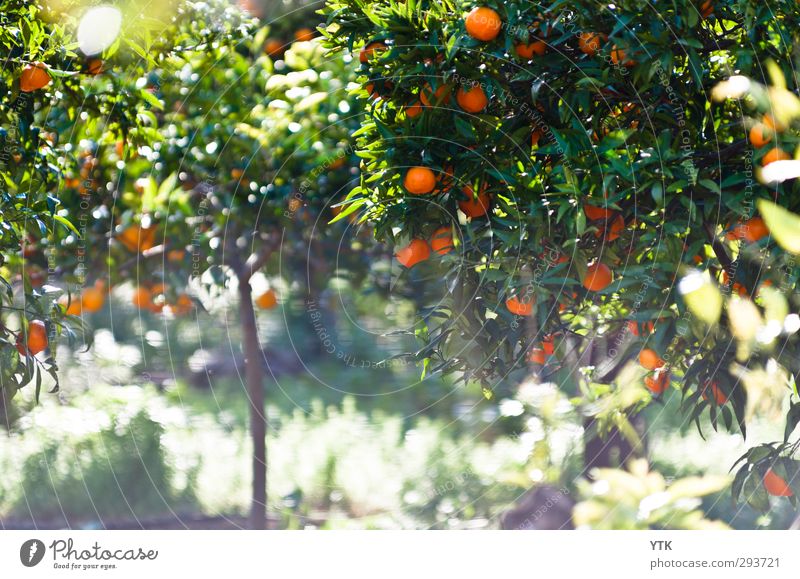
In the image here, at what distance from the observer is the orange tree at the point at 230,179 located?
102cm

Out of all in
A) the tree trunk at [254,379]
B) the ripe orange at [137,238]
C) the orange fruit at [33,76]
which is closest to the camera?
the orange fruit at [33,76]

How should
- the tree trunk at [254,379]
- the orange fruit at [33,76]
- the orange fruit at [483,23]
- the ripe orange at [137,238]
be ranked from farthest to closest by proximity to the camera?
the ripe orange at [137,238], the tree trunk at [254,379], the orange fruit at [33,76], the orange fruit at [483,23]

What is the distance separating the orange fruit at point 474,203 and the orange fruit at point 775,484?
0.37 m

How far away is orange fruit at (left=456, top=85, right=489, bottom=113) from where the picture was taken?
0.60 metres

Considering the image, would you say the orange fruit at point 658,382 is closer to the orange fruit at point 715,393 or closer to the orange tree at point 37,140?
the orange fruit at point 715,393

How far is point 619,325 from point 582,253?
4.8 inches

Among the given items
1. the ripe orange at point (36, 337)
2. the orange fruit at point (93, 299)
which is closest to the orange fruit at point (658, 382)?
the ripe orange at point (36, 337)

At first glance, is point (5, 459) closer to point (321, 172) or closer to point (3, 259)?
point (3, 259)

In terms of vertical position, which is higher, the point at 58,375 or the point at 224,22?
the point at 224,22

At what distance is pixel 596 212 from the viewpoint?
24.4 inches

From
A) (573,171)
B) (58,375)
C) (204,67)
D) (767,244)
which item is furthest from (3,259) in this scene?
(767,244)

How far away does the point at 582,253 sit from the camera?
628mm

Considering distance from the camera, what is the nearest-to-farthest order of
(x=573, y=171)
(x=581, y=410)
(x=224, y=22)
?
(x=573, y=171) < (x=581, y=410) < (x=224, y=22)
